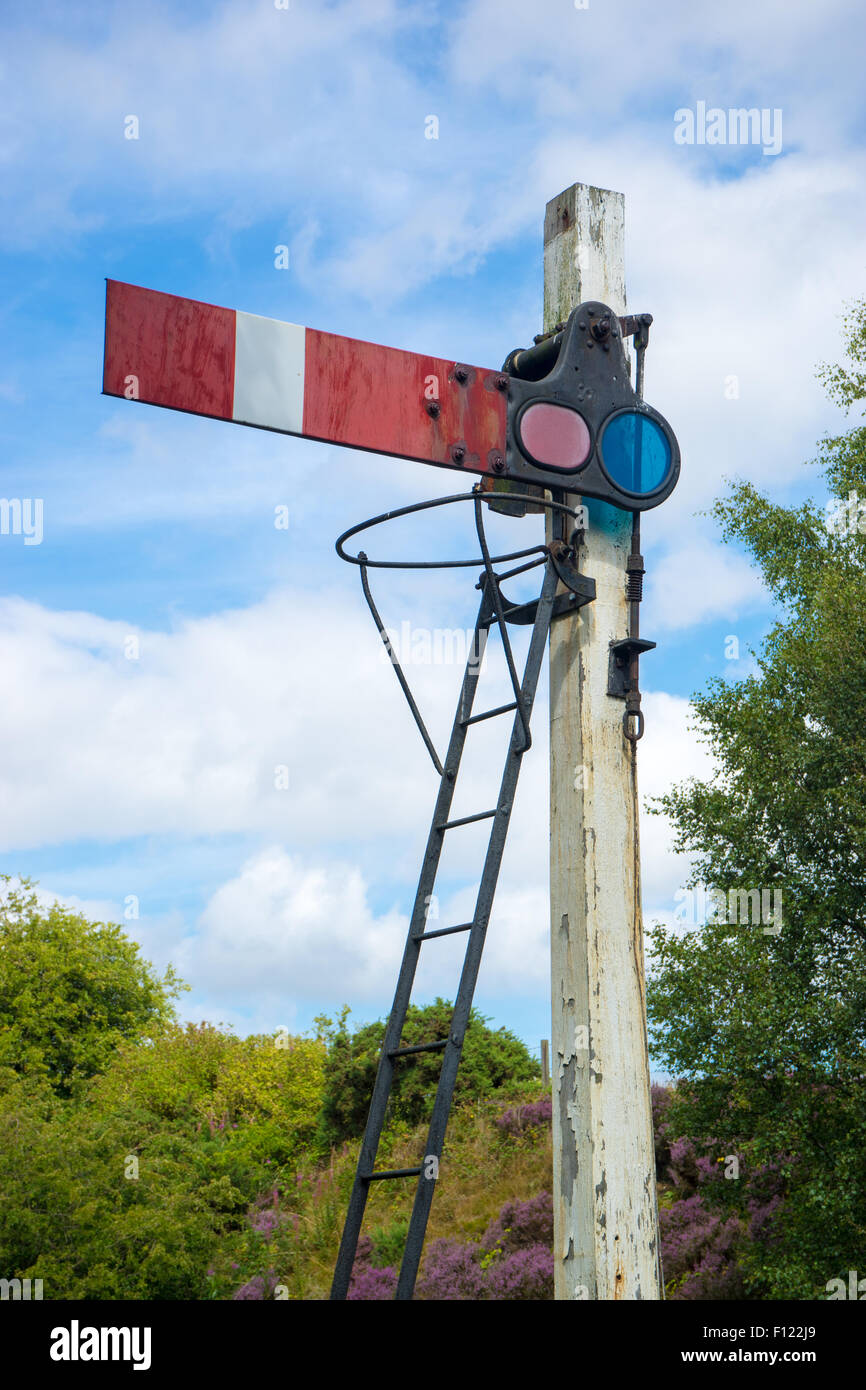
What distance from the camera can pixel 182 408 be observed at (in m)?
3.82

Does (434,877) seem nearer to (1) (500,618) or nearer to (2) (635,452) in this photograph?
(1) (500,618)

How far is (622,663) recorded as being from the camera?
4.18 meters

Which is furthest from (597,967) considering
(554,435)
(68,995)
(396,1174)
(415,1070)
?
Answer: (68,995)

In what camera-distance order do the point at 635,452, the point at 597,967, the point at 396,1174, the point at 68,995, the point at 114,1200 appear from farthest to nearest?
1. the point at 68,995
2. the point at 114,1200
3. the point at 635,452
4. the point at 597,967
5. the point at 396,1174

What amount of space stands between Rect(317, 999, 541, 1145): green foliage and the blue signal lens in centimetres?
1296

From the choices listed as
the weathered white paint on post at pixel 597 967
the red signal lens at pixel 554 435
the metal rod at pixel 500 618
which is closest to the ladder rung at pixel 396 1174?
the weathered white paint on post at pixel 597 967

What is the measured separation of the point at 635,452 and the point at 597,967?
1763 mm

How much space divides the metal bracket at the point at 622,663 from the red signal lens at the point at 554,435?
644 millimetres

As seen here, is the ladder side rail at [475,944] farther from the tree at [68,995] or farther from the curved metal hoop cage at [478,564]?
the tree at [68,995]

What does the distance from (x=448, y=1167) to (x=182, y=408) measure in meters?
13.3

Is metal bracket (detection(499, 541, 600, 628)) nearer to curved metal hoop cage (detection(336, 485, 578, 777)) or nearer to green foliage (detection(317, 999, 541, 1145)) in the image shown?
curved metal hoop cage (detection(336, 485, 578, 777))

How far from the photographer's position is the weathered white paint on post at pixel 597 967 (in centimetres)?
368

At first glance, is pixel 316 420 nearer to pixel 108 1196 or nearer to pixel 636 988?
pixel 636 988
